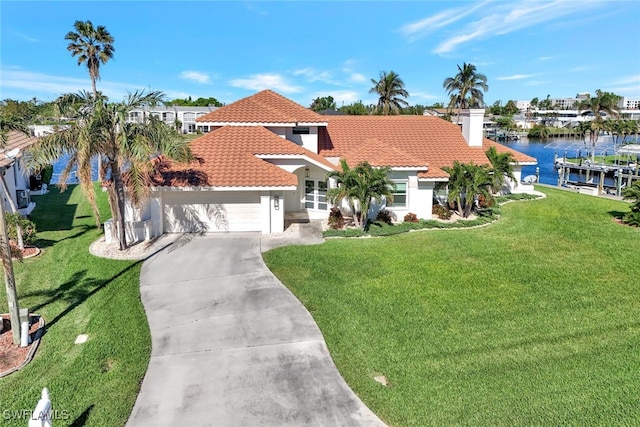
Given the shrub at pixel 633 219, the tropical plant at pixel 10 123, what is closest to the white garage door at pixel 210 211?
the tropical plant at pixel 10 123

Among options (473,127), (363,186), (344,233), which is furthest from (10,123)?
(473,127)

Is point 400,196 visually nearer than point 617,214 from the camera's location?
Yes

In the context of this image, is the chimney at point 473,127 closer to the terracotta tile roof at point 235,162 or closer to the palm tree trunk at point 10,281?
the terracotta tile roof at point 235,162

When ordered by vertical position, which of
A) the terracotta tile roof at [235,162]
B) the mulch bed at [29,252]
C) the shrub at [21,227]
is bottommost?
the mulch bed at [29,252]

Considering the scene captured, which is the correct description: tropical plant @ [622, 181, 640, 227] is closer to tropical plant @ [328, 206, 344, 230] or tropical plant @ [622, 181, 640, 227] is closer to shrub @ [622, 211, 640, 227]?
shrub @ [622, 211, 640, 227]

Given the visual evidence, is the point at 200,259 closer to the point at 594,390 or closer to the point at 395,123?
the point at 594,390

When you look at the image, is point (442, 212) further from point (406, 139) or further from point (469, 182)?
point (406, 139)
